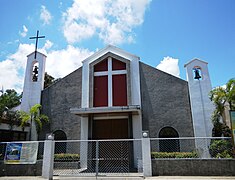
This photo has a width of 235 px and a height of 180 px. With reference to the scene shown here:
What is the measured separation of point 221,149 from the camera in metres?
11.3

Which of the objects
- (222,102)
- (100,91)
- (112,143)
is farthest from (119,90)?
(222,102)

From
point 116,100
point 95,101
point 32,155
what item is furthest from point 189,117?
point 32,155

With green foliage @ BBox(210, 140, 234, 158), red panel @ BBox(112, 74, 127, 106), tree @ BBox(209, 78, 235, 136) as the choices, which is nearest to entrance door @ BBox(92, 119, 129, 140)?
red panel @ BBox(112, 74, 127, 106)

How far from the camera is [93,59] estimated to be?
1727 centimetres

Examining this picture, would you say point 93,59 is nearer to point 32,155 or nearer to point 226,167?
point 32,155

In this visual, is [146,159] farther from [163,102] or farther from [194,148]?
[163,102]

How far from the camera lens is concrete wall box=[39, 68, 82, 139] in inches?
626

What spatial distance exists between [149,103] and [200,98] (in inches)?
149

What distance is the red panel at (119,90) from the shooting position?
1577 centimetres

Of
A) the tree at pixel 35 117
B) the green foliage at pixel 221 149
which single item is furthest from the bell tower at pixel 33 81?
the green foliage at pixel 221 149

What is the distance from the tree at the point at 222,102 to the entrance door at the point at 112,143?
19.9 ft

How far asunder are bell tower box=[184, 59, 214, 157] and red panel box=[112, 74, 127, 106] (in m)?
5.05

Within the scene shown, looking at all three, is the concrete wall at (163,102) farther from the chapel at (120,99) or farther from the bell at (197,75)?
the bell at (197,75)

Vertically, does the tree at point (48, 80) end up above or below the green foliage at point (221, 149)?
above
